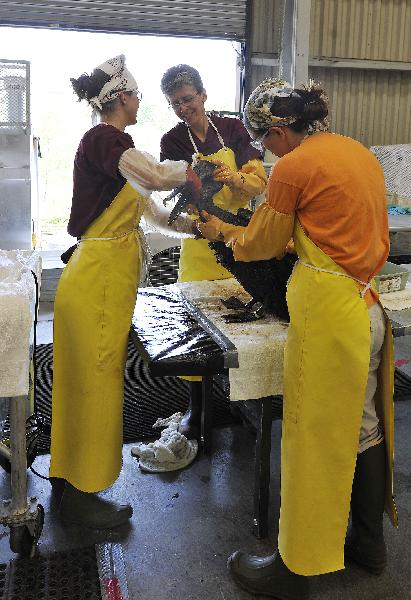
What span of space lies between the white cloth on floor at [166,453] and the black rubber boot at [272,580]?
80 centimetres

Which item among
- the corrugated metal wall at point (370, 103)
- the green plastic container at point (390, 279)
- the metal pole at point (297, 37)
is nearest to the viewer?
the green plastic container at point (390, 279)

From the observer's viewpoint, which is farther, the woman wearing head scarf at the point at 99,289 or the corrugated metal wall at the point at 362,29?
the corrugated metal wall at the point at 362,29

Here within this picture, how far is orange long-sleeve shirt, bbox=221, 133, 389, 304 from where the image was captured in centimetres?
169

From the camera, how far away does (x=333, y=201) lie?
1.69 m

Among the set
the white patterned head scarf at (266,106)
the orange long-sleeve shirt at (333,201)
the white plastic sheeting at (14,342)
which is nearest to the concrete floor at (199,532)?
the white plastic sheeting at (14,342)

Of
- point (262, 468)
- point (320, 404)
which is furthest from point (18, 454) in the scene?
point (320, 404)

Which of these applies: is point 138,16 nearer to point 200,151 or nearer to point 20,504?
point 200,151

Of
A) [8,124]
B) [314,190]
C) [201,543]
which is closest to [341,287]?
[314,190]

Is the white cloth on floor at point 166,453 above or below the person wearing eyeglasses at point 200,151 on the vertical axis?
below

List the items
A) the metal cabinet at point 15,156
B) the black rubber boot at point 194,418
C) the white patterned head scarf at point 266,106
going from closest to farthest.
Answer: the white patterned head scarf at point 266,106
the black rubber boot at point 194,418
the metal cabinet at point 15,156

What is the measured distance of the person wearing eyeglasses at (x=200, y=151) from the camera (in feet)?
8.82

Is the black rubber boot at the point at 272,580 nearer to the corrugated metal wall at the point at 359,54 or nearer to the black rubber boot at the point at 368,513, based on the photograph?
the black rubber boot at the point at 368,513

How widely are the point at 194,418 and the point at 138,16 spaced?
391 centimetres

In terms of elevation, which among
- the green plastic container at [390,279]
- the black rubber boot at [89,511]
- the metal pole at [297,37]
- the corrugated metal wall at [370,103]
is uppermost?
the metal pole at [297,37]
